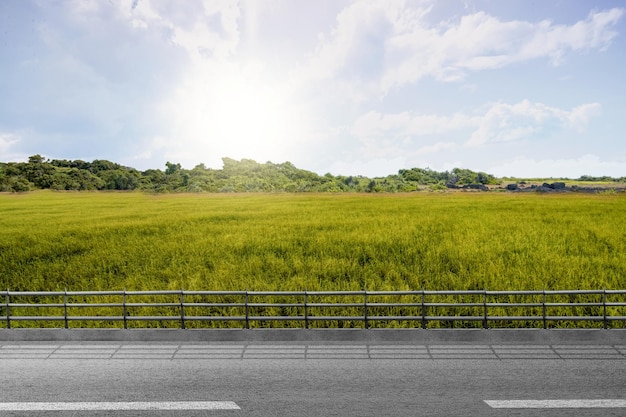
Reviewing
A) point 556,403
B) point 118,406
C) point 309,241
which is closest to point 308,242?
point 309,241

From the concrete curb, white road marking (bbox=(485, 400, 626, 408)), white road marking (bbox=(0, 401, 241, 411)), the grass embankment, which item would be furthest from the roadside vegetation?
white road marking (bbox=(0, 401, 241, 411))

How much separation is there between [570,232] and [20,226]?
4153 cm

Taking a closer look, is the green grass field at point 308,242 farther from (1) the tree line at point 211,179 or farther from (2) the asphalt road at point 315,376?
(2) the asphalt road at point 315,376

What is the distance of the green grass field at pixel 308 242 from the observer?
82.7 ft

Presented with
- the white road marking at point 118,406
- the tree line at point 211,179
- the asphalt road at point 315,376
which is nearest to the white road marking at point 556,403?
the asphalt road at point 315,376

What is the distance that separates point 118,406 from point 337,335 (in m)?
6.34

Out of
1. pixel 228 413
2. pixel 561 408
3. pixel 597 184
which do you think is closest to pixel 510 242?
pixel 597 184

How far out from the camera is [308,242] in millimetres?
33500

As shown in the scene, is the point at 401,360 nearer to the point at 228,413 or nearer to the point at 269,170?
the point at 228,413

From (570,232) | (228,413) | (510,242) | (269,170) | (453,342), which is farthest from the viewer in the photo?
(269,170)

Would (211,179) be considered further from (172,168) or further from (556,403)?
(556,403)

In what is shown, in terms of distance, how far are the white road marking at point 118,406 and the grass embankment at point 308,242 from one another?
510 inches

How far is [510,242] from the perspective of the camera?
106 ft

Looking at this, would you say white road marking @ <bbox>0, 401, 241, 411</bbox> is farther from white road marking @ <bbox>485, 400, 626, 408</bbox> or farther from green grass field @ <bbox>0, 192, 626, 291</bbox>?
green grass field @ <bbox>0, 192, 626, 291</bbox>
